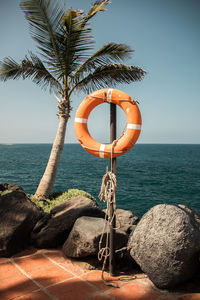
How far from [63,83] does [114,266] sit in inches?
233

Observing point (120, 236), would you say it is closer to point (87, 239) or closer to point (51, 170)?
point (87, 239)

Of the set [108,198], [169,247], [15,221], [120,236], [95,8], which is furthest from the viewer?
[95,8]

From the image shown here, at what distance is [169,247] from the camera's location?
251 cm

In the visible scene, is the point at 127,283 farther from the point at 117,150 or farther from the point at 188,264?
the point at 117,150

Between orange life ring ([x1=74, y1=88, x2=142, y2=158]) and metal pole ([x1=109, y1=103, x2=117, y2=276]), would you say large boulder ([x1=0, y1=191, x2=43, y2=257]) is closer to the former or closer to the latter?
metal pole ([x1=109, y1=103, x2=117, y2=276])

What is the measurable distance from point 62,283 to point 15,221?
1.30 metres

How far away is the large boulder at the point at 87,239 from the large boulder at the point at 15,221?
75 centimetres

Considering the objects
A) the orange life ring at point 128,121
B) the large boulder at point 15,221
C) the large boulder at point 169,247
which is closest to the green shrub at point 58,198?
the large boulder at point 15,221

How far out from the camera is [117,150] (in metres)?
3.06

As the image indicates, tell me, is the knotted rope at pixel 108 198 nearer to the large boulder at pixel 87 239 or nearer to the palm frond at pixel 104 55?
the large boulder at pixel 87 239

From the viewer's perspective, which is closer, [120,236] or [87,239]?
[87,239]

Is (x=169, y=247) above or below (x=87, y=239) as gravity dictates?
above

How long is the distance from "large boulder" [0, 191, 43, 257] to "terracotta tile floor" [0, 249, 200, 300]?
0.21m

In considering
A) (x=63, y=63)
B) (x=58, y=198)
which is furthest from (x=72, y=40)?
(x=58, y=198)
